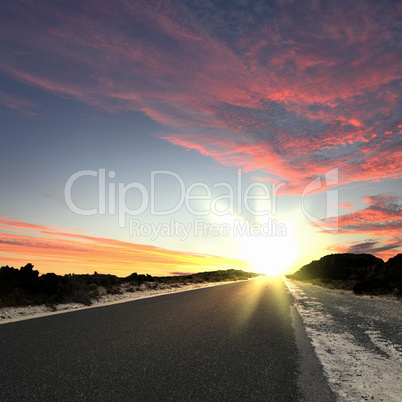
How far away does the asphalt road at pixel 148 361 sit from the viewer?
4.89 m

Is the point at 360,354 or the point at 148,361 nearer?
the point at 148,361

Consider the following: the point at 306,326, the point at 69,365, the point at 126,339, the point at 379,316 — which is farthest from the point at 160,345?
the point at 379,316

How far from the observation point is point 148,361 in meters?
6.41

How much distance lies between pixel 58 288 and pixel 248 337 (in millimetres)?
14201

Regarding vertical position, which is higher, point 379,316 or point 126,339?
point 126,339

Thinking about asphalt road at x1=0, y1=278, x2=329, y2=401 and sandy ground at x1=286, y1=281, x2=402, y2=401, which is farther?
sandy ground at x1=286, y1=281, x2=402, y2=401

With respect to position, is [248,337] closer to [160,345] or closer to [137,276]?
[160,345]

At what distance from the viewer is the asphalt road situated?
16.0 ft

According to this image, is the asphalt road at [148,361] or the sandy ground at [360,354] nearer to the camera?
the asphalt road at [148,361]

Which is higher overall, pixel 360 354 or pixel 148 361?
pixel 148 361

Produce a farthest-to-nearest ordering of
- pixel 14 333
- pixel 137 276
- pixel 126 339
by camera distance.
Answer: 1. pixel 137 276
2. pixel 14 333
3. pixel 126 339

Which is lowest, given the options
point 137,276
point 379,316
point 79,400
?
point 137,276

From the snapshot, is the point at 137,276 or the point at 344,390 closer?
the point at 344,390

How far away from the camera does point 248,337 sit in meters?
9.05
